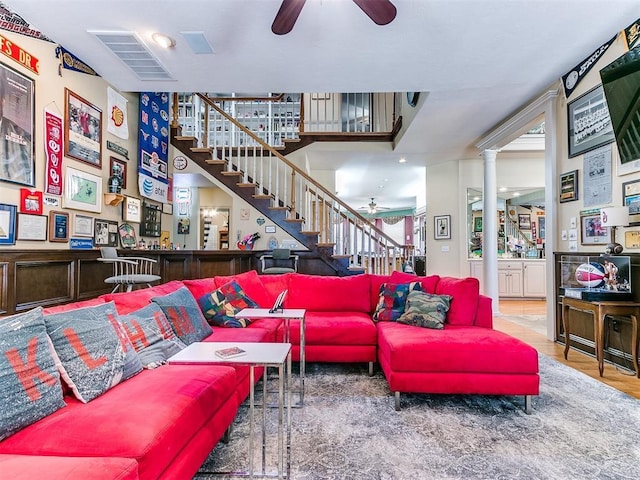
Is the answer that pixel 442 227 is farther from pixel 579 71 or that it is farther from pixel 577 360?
pixel 577 360

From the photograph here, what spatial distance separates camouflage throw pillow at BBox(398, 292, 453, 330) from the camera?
9.76ft

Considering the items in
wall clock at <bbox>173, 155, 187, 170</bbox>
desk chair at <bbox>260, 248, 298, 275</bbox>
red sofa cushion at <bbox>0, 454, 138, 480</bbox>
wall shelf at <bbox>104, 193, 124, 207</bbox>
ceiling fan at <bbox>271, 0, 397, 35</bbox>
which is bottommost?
red sofa cushion at <bbox>0, 454, 138, 480</bbox>

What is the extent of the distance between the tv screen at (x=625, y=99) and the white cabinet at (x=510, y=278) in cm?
458

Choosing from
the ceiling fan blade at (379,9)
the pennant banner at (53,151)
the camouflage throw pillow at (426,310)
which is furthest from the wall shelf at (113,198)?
the camouflage throw pillow at (426,310)

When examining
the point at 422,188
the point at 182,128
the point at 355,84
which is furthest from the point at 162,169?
the point at 422,188

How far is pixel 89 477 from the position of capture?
0.98m

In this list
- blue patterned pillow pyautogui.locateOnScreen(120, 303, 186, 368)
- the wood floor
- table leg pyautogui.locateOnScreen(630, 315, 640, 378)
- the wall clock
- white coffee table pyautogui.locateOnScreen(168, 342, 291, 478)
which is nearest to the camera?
white coffee table pyautogui.locateOnScreen(168, 342, 291, 478)

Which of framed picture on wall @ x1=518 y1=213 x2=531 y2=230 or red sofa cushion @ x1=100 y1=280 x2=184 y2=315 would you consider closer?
red sofa cushion @ x1=100 y1=280 x2=184 y2=315

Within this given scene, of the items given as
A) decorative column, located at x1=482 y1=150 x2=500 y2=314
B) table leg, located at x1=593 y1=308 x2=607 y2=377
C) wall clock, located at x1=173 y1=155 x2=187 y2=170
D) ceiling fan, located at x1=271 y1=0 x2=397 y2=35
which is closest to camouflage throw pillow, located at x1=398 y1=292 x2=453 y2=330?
table leg, located at x1=593 y1=308 x2=607 y2=377

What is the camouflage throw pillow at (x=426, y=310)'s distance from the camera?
2.97 m

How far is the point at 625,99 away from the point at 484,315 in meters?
2.38

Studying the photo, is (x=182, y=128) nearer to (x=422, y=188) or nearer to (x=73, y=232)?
(x=73, y=232)

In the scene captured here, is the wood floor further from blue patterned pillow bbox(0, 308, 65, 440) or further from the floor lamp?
blue patterned pillow bbox(0, 308, 65, 440)

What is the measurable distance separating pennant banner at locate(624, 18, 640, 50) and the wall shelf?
5.89 metres
